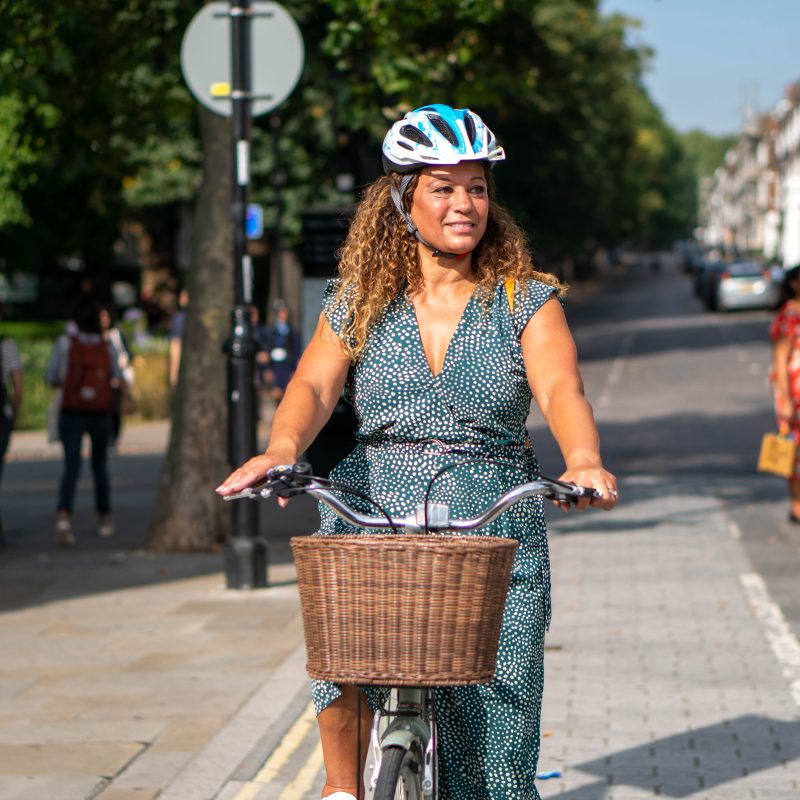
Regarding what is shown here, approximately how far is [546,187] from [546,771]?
3833 cm

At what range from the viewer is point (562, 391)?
355 cm

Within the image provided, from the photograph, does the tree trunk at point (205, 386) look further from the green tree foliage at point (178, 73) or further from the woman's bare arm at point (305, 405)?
the woman's bare arm at point (305, 405)

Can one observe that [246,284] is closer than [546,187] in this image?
Yes

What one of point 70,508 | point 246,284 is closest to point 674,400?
point 70,508

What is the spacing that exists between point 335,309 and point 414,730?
96 cm

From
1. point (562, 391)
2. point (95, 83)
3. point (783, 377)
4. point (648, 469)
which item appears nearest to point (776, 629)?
point (783, 377)

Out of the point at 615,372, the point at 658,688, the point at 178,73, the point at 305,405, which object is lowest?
the point at 615,372

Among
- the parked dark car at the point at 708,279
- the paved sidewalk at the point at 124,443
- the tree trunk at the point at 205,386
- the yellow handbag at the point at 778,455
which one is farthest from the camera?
the parked dark car at the point at 708,279

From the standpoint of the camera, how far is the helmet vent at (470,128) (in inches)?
145

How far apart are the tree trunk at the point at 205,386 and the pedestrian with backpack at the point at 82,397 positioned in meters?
1.12

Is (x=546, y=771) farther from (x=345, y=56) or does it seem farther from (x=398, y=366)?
(x=345, y=56)

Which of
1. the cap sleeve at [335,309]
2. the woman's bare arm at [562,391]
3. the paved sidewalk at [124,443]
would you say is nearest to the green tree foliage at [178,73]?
the paved sidewalk at [124,443]

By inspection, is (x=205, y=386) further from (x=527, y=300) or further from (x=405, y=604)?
(x=405, y=604)

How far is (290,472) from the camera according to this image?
334 centimetres
